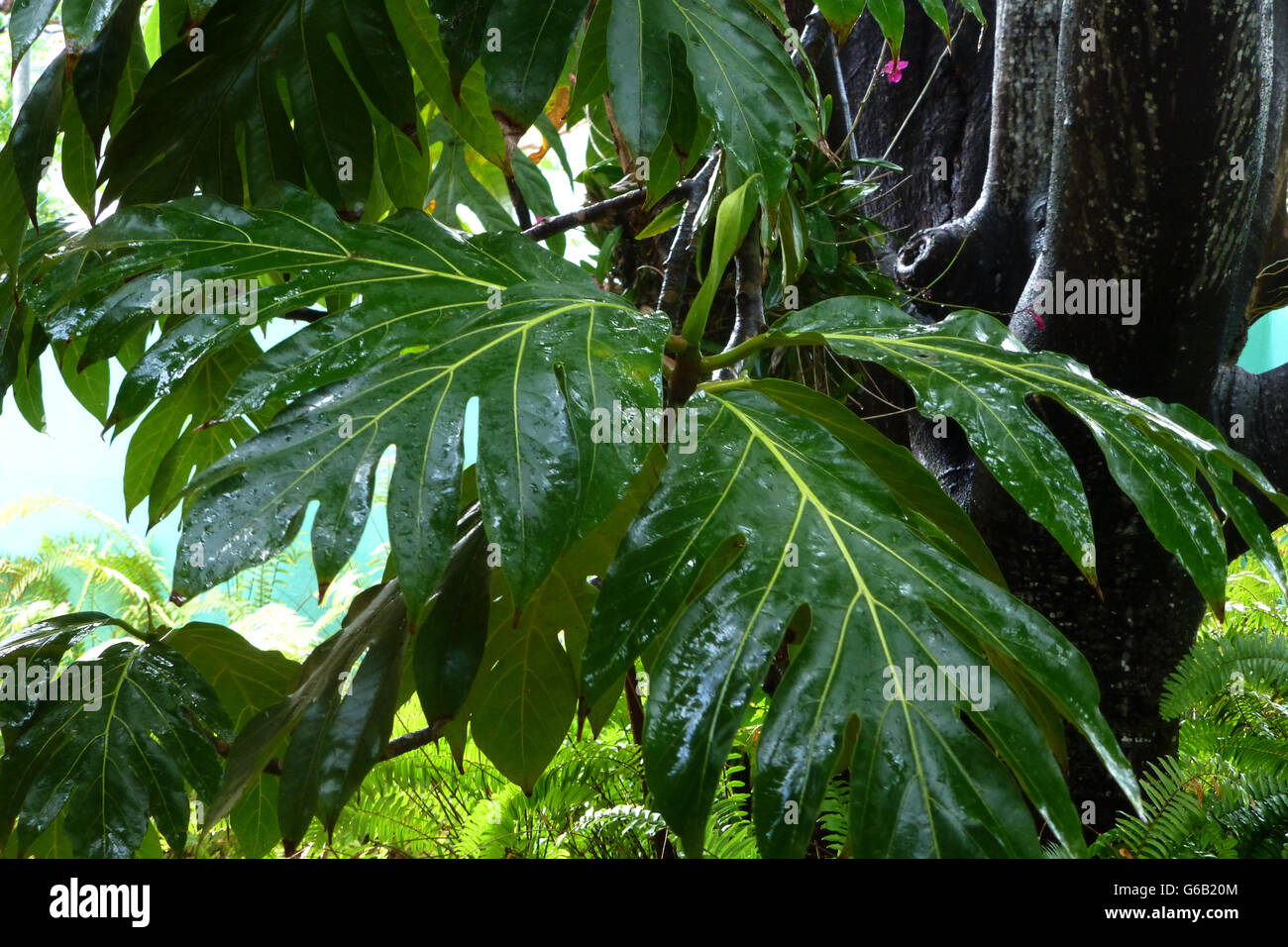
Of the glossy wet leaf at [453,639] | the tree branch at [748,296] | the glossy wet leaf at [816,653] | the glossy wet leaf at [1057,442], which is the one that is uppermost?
the tree branch at [748,296]

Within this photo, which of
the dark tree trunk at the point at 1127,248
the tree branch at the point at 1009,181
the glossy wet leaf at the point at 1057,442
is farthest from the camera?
the tree branch at the point at 1009,181

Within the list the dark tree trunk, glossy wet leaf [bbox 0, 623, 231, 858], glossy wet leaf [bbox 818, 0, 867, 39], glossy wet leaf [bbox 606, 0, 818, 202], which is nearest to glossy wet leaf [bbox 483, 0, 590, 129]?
glossy wet leaf [bbox 606, 0, 818, 202]

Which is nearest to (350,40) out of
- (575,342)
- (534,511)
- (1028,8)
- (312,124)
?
(312,124)

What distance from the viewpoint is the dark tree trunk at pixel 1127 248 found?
1.23 meters

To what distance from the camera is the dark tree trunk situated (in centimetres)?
123

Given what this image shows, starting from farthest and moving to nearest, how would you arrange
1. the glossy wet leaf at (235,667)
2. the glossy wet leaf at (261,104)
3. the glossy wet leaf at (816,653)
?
the glossy wet leaf at (235,667)
the glossy wet leaf at (261,104)
the glossy wet leaf at (816,653)

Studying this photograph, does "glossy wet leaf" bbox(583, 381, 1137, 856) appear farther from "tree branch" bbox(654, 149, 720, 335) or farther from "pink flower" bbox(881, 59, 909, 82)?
"pink flower" bbox(881, 59, 909, 82)

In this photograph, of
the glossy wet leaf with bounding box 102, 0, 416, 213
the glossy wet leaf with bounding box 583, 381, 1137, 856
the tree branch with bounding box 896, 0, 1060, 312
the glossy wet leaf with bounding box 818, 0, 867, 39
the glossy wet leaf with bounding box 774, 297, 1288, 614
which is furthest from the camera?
the tree branch with bounding box 896, 0, 1060, 312

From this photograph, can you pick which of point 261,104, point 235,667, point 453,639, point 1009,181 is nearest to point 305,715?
point 453,639

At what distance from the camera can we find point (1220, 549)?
0.62 metres

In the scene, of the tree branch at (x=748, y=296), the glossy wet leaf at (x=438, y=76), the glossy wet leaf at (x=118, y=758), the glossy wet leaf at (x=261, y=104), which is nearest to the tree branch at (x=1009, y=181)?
the tree branch at (x=748, y=296)

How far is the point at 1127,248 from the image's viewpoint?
130 cm

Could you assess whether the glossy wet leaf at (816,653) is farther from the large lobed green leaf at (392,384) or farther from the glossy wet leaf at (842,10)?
the glossy wet leaf at (842,10)
